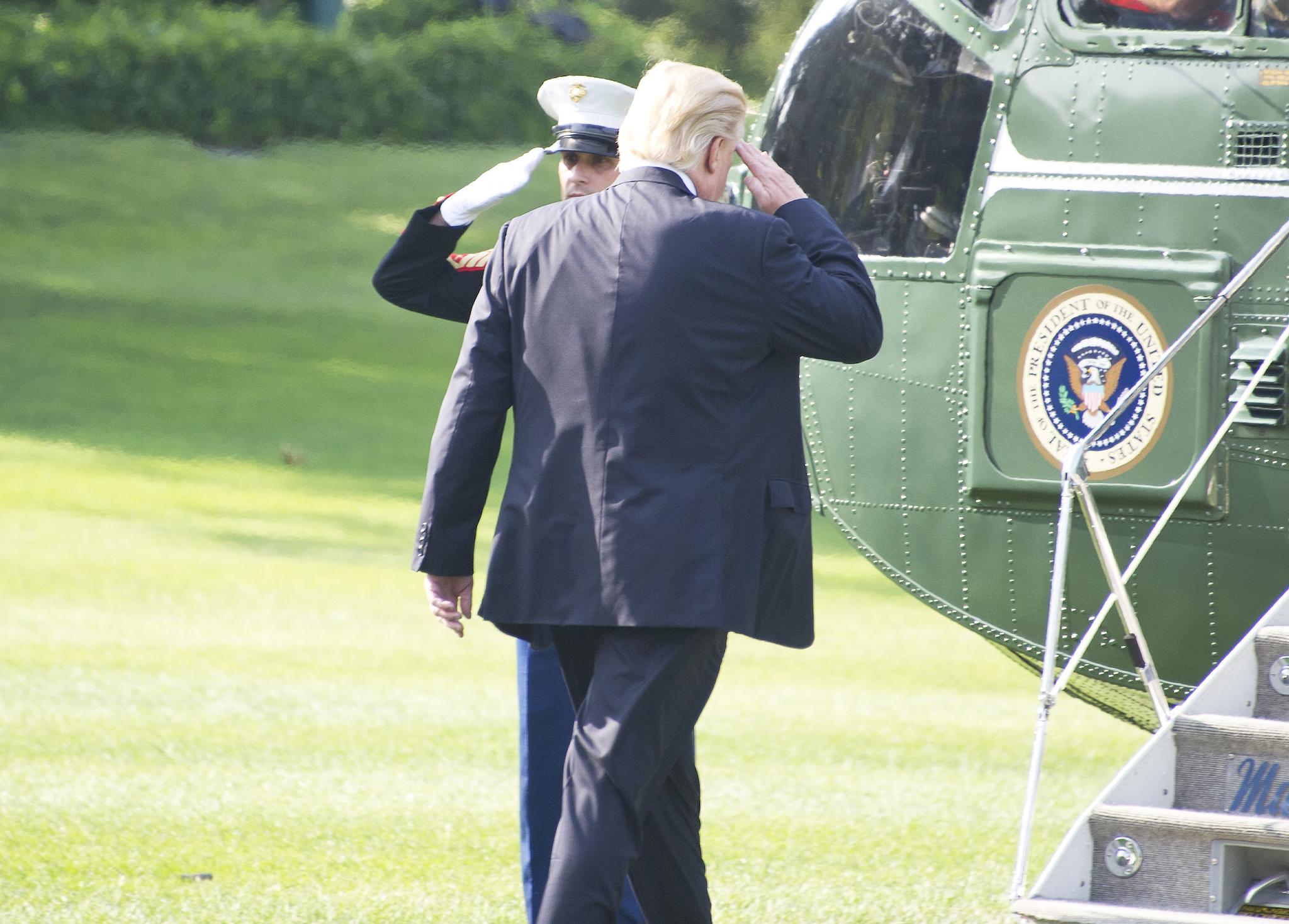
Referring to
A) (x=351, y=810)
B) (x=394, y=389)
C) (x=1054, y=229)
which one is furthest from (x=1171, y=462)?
(x=394, y=389)

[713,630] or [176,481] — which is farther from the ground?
[713,630]

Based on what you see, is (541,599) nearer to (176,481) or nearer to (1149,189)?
(1149,189)

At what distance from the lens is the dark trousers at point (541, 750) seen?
4.03 metres

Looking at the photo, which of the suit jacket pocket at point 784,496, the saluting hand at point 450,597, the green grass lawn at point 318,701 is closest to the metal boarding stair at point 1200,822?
the suit jacket pocket at point 784,496

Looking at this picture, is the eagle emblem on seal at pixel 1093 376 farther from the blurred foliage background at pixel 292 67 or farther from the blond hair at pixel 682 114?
the blurred foliage background at pixel 292 67

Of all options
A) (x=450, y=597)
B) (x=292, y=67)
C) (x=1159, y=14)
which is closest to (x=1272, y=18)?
(x=1159, y=14)

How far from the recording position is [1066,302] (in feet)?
A: 15.2

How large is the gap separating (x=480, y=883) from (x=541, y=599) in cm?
229

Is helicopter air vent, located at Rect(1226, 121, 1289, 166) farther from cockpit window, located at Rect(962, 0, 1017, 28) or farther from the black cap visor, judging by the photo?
the black cap visor

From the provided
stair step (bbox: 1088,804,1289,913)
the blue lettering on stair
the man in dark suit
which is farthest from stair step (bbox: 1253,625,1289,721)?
the man in dark suit

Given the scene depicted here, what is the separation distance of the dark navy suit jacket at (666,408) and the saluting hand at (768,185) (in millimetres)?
86

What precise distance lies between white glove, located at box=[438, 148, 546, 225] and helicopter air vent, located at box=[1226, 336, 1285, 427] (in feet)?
5.75

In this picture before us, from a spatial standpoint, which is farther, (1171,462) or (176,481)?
(176,481)

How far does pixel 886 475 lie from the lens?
16.5ft
